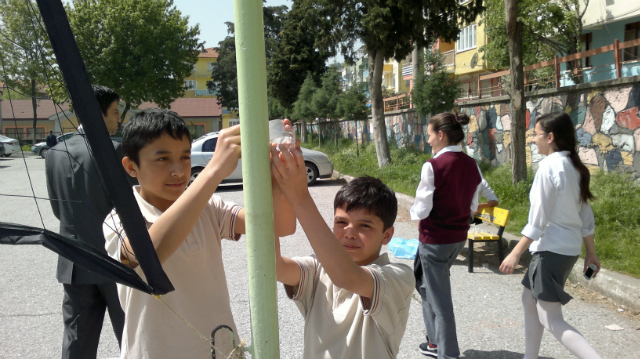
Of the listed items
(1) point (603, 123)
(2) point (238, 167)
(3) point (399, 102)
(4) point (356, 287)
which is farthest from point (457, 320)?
(3) point (399, 102)

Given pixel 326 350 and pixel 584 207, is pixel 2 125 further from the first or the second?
pixel 584 207

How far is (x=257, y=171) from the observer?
38.2 inches

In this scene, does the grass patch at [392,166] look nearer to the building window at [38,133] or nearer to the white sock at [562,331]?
the white sock at [562,331]

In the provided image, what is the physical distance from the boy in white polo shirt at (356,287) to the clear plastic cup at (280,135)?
25 cm

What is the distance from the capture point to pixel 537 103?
948 cm

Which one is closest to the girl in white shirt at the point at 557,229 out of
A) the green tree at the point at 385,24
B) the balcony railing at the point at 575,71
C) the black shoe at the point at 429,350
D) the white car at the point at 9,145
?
the black shoe at the point at 429,350

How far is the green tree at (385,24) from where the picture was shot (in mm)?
11203

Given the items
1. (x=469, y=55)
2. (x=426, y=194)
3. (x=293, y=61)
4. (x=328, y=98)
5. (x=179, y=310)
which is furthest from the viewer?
(x=469, y=55)

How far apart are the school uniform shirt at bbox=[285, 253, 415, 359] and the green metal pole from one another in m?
0.56

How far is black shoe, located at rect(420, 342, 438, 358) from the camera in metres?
3.42

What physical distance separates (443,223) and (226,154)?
2255mm

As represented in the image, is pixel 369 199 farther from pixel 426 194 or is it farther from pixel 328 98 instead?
pixel 328 98

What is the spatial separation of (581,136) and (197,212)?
Result: 877 cm

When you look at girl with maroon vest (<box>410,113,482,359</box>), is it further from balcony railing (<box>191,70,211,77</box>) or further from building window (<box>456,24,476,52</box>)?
balcony railing (<box>191,70,211,77</box>)
